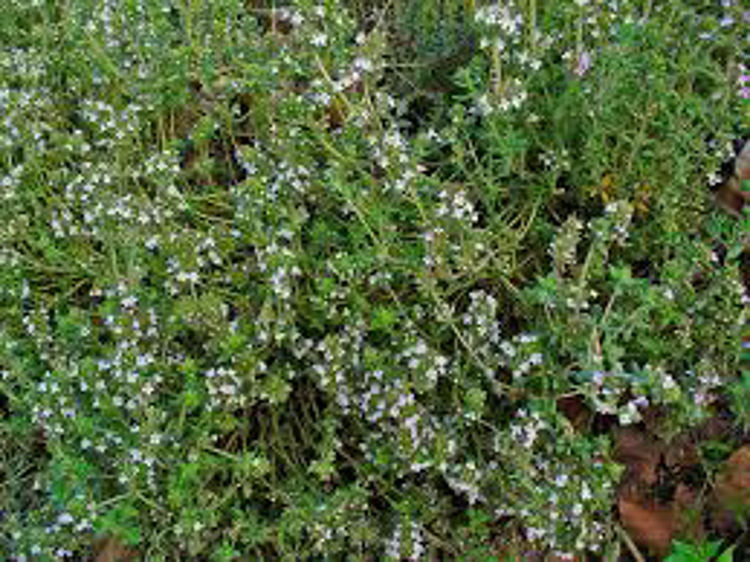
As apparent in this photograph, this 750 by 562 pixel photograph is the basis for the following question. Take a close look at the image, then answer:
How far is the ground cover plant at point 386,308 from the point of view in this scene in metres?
2.66

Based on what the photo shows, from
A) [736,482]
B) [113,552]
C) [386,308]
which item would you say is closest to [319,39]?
[386,308]

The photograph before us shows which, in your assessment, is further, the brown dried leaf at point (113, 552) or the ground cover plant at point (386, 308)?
the brown dried leaf at point (113, 552)

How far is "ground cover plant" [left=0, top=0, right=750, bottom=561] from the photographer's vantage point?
2.66 meters

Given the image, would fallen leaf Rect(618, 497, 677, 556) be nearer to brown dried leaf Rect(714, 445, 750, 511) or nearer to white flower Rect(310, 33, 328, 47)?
brown dried leaf Rect(714, 445, 750, 511)

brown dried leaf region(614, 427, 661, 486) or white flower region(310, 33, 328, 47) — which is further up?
white flower region(310, 33, 328, 47)

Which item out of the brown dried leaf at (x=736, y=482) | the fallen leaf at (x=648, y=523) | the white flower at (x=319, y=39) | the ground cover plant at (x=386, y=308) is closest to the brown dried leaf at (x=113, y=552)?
the ground cover plant at (x=386, y=308)

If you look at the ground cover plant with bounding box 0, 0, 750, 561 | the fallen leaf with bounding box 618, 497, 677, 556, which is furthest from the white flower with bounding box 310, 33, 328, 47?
the fallen leaf with bounding box 618, 497, 677, 556

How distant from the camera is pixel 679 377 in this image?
9.00 feet

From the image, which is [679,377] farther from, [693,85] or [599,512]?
[693,85]

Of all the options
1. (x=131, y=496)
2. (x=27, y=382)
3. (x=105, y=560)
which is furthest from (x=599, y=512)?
(x=27, y=382)

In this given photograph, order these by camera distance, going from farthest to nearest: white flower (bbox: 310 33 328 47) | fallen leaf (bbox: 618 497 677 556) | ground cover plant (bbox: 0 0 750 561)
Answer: white flower (bbox: 310 33 328 47) < fallen leaf (bbox: 618 497 677 556) < ground cover plant (bbox: 0 0 750 561)

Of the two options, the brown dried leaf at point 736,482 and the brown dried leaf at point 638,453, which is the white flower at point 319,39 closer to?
the brown dried leaf at point 638,453

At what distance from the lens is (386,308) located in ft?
9.63

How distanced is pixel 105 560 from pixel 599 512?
1.56 metres
